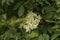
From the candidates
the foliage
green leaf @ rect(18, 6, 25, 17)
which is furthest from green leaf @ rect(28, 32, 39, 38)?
green leaf @ rect(18, 6, 25, 17)

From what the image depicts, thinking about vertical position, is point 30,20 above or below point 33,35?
above

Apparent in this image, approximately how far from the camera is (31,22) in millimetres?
2336

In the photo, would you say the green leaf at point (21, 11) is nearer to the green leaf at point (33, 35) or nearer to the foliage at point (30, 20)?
the foliage at point (30, 20)

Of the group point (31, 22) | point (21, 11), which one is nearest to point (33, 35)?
point (31, 22)

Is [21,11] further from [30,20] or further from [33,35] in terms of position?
[33,35]

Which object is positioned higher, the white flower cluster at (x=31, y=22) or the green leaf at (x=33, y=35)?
the white flower cluster at (x=31, y=22)

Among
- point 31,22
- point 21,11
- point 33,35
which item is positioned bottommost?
point 33,35

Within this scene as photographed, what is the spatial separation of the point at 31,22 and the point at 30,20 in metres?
0.02

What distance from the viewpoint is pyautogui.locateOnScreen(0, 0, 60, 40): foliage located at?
7.60 feet

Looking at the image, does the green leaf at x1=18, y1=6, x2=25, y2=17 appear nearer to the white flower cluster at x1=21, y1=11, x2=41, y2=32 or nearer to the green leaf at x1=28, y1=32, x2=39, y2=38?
the white flower cluster at x1=21, y1=11, x2=41, y2=32

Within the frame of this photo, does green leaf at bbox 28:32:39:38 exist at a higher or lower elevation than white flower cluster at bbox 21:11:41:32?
lower

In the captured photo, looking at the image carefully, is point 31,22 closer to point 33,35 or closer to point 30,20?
point 30,20

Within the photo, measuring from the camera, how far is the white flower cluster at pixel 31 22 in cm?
233

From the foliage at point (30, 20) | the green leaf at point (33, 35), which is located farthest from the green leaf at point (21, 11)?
the green leaf at point (33, 35)
